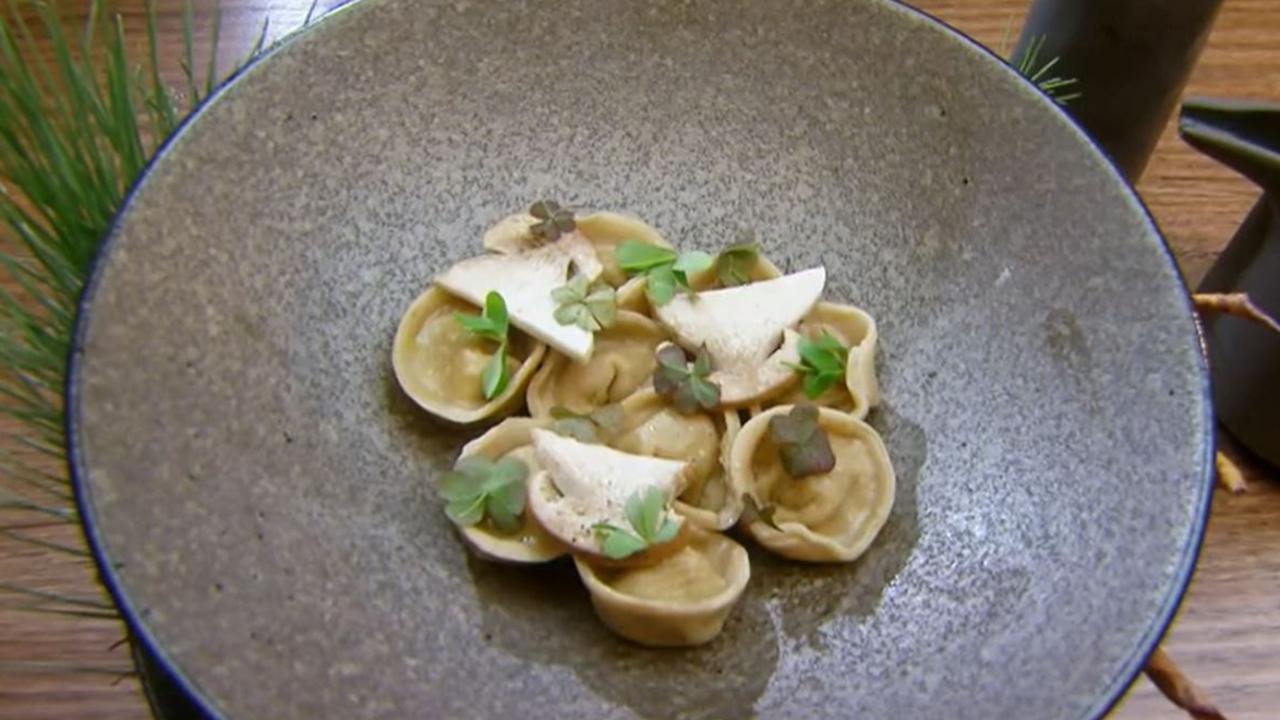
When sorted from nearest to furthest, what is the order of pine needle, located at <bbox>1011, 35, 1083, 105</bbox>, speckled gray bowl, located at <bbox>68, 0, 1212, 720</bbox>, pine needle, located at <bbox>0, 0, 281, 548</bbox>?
speckled gray bowl, located at <bbox>68, 0, 1212, 720</bbox>
pine needle, located at <bbox>0, 0, 281, 548</bbox>
pine needle, located at <bbox>1011, 35, 1083, 105</bbox>

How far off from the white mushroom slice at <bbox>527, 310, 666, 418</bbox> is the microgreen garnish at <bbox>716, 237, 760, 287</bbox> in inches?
2.7

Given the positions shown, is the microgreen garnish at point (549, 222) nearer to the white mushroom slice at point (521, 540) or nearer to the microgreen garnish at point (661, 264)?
the microgreen garnish at point (661, 264)

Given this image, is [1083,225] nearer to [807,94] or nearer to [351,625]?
[807,94]

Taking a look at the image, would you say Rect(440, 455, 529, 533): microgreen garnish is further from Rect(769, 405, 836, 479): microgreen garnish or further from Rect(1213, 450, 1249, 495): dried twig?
Rect(1213, 450, 1249, 495): dried twig

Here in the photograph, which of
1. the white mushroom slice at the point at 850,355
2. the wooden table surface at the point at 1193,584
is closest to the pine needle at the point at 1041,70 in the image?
the wooden table surface at the point at 1193,584

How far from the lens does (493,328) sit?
99 centimetres

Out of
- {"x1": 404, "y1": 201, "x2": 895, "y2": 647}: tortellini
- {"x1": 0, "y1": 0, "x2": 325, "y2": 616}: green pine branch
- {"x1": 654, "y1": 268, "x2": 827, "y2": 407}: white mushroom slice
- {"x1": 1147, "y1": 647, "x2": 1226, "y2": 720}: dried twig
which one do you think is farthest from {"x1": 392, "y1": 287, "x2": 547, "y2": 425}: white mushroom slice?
{"x1": 1147, "y1": 647, "x2": 1226, "y2": 720}: dried twig

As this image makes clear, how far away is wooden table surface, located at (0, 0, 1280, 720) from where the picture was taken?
100cm

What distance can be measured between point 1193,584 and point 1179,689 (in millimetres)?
300

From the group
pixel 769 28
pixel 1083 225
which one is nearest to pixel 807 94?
pixel 769 28

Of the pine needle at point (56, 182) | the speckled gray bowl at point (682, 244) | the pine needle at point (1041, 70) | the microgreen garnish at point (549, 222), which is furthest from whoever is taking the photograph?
the pine needle at point (1041, 70)

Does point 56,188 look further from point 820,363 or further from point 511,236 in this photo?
point 820,363

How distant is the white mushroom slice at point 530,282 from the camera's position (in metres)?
0.99

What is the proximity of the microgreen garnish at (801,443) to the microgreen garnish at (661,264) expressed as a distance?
0.14 m
